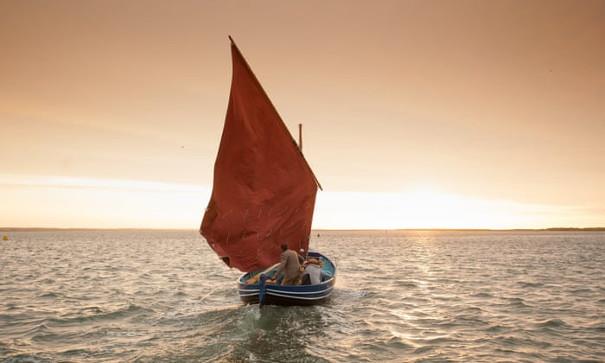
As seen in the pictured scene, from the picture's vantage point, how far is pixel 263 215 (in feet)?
66.5

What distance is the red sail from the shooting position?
19453 mm

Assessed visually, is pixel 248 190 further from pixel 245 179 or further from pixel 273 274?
pixel 273 274

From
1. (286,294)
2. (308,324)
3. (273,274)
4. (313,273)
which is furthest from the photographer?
(273,274)

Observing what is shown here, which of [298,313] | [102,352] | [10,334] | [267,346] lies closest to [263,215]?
[298,313]

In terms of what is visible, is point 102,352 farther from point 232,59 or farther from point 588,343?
point 588,343

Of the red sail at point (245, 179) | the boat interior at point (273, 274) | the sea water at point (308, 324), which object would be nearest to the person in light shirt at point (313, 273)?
the boat interior at point (273, 274)

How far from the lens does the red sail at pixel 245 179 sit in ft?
63.8

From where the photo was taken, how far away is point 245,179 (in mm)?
19578

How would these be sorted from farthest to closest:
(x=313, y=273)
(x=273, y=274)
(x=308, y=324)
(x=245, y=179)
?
(x=273, y=274)
(x=313, y=273)
(x=245, y=179)
(x=308, y=324)

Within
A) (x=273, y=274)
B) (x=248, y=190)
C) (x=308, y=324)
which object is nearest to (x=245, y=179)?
(x=248, y=190)

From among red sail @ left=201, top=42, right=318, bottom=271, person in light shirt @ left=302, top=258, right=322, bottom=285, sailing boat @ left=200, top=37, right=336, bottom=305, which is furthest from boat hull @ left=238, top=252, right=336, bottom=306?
red sail @ left=201, top=42, right=318, bottom=271

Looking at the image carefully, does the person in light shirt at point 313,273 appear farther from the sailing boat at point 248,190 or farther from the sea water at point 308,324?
the sea water at point 308,324

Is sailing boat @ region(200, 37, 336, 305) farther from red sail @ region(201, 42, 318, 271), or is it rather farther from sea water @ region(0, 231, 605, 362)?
sea water @ region(0, 231, 605, 362)

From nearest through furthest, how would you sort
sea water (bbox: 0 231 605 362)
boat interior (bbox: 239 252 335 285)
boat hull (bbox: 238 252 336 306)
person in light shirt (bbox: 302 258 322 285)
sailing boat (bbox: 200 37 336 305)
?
sea water (bbox: 0 231 605 362), boat hull (bbox: 238 252 336 306), sailing boat (bbox: 200 37 336 305), boat interior (bbox: 239 252 335 285), person in light shirt (bbox: 302 258 322 285)
